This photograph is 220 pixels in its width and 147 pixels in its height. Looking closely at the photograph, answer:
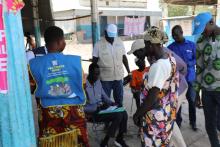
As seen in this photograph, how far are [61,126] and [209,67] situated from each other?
1.85 metres

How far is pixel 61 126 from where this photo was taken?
2.79 meters

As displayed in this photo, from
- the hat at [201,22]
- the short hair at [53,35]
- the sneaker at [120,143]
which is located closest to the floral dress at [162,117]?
the hat at [201,22]

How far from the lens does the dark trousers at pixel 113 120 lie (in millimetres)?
4332

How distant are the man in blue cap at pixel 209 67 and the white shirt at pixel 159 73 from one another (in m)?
0.90

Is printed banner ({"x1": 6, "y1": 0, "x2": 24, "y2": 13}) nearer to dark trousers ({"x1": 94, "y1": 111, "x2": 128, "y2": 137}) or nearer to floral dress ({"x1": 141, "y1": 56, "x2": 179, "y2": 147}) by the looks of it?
floral dress ({"x1": 141, "y1": 56, "x2": 179, "y2": 147})

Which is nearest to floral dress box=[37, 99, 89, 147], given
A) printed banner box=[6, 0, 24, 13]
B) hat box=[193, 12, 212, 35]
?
printed banner box=[6, 0, 24, 13]

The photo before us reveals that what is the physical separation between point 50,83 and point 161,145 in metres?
1.12

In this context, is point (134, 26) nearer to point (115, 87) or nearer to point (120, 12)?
point (120, 12)

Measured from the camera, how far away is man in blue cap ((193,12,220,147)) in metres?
3.46

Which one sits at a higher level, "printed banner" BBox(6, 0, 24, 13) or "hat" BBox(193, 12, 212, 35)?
"printed banner" BBox(6, 0, 24, 13)

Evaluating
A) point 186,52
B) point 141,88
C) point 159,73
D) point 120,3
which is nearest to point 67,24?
point 120,3

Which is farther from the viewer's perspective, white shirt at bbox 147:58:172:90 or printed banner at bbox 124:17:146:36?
printed banner at bbox 124:17:146:36

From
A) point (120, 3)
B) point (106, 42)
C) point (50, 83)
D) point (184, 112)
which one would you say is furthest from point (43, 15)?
point (120, 3)

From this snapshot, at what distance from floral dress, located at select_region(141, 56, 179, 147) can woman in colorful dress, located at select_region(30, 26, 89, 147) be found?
55 cm
